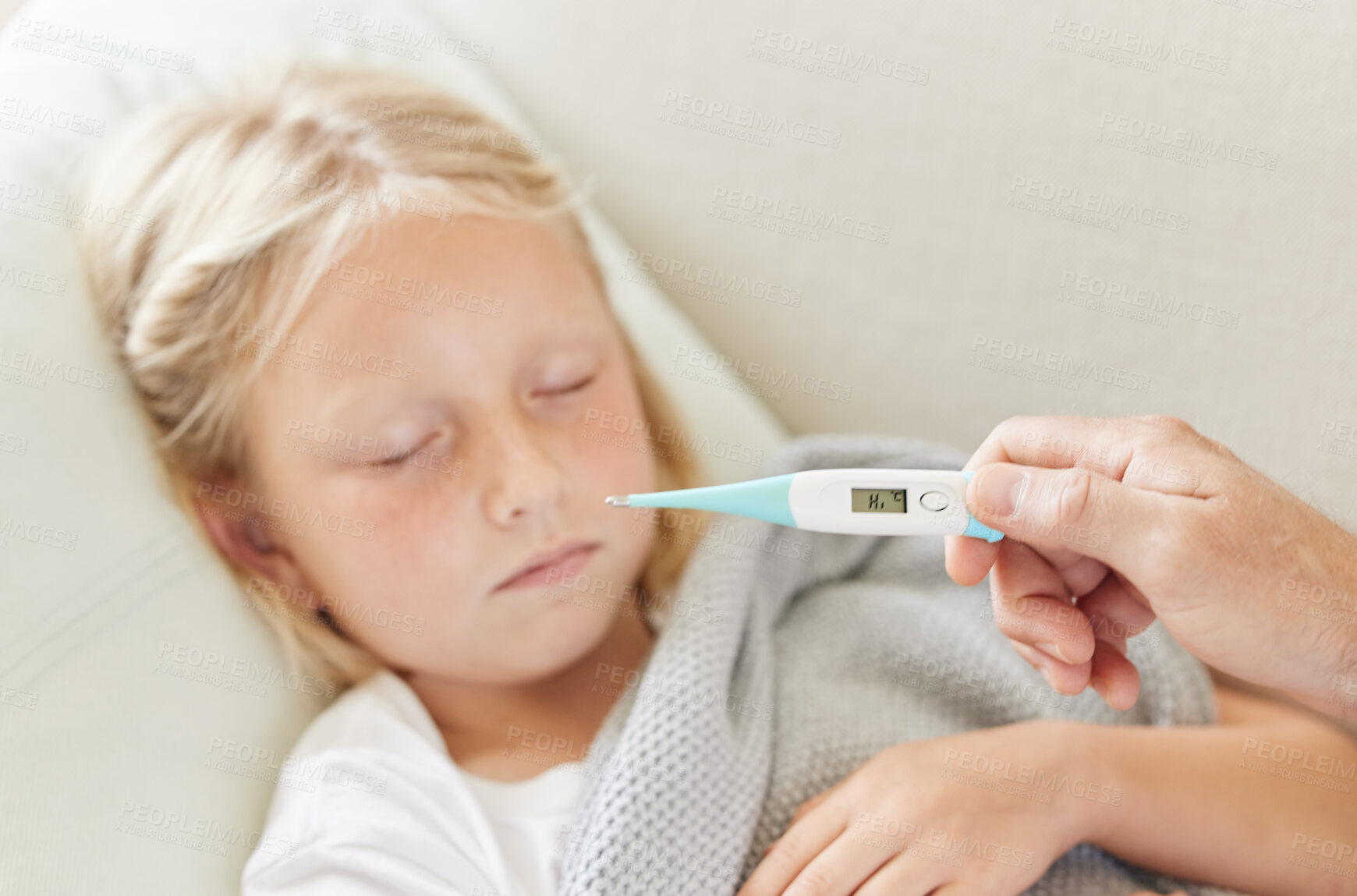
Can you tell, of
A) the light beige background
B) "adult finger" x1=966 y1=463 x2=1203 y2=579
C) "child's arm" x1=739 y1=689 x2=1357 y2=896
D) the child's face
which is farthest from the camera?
the light beige background

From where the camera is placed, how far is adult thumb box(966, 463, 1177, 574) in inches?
27.2

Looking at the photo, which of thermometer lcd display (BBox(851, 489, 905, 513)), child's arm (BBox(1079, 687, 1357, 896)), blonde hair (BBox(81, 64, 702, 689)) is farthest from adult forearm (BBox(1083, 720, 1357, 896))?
blonde hair (BBox(81, 64, 702, 689))

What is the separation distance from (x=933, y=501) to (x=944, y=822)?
0.28 meters

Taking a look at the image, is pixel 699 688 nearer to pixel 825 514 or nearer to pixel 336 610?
pixel 825 514

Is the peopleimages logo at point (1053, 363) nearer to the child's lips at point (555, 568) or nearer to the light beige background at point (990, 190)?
the light beige background at point (990, 190)

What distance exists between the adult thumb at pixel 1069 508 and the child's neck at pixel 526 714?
47 centimetres

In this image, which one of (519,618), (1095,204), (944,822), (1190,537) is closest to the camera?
(1190,537)

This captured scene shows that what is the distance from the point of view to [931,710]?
3.25 ft

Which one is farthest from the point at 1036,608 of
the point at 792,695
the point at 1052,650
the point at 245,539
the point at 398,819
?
the point at 245,539

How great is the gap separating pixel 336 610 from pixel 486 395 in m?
0.27

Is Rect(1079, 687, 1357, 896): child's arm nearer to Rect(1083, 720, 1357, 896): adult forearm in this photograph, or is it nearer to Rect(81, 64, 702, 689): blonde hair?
Rect(1083, 720, 1357, 896): adult forearm

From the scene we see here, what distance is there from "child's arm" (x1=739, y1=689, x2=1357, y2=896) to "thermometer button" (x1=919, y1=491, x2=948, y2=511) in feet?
0.85

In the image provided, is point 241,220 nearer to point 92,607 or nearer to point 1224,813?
point 92,607

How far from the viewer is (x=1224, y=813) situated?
849 mm
